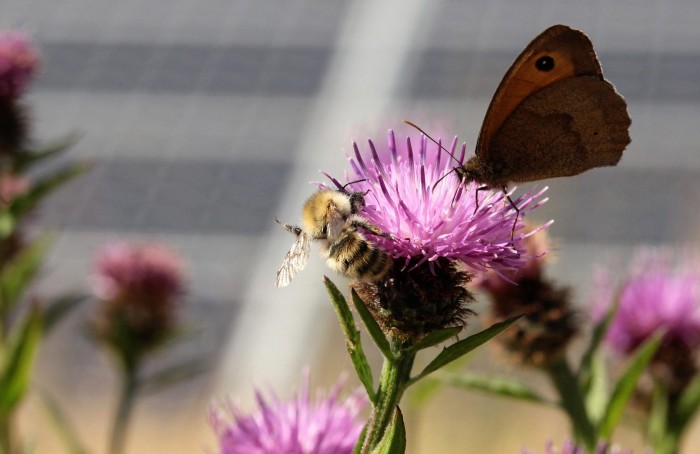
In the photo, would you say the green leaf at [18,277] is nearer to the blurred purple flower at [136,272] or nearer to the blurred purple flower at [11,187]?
the blurred purple flower at [11,187]

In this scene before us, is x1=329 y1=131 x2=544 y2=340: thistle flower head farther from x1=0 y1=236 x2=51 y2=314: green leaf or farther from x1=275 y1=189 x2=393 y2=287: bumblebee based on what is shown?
x1=0 y1=236 x2=51 y2=314: green leaf

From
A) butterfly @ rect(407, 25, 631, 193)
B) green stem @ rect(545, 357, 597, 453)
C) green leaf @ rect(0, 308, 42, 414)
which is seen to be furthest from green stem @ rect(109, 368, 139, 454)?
butterfly @ rect(407, 25, 631, 193)

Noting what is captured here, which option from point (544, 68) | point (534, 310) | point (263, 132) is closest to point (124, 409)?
point (534, 310)

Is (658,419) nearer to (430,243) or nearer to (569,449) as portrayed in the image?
(569,449)

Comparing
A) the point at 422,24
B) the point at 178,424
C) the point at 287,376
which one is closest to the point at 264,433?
the point at 178,424

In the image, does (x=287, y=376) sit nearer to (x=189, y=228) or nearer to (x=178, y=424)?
(x=178, y=424)

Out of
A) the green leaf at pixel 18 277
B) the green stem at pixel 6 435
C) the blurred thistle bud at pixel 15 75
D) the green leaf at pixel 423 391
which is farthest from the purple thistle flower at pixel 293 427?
the blurred thistle bud at pixel 15 75
